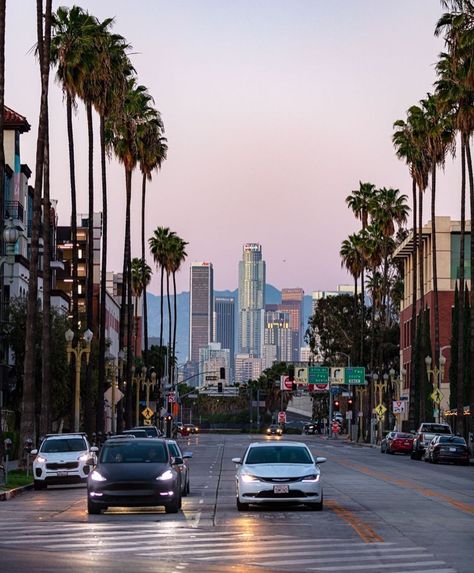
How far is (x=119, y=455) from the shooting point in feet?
96.6

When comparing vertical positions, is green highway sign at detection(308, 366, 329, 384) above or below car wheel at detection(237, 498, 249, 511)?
above

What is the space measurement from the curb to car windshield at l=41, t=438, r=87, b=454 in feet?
4.26

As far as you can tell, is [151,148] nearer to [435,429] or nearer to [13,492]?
[435,429]

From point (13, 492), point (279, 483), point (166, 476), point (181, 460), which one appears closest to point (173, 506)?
point (166, 476)

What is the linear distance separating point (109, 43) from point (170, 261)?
63.1m

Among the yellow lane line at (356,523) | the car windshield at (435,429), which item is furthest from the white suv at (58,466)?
the car windshield at (435,429)

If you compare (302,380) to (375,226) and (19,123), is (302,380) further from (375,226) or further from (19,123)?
(19,123)

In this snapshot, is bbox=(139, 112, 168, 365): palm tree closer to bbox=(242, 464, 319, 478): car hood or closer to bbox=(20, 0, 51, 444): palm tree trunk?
bbox=(20, 0, 51, 444): palm tree trunk

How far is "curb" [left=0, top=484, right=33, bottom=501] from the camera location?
1422 inches

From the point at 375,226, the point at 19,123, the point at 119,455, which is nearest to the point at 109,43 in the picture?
the point at 19,123

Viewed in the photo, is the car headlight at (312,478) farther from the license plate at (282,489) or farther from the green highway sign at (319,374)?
the green highway sign at (319,374)

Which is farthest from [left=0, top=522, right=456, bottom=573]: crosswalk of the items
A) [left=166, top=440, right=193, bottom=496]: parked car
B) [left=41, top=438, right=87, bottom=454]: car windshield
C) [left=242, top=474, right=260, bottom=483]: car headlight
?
[left=41, top=438, right=87, bottom=454]: car windshield

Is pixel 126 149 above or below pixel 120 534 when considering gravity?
above

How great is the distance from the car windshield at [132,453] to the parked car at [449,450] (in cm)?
3981
